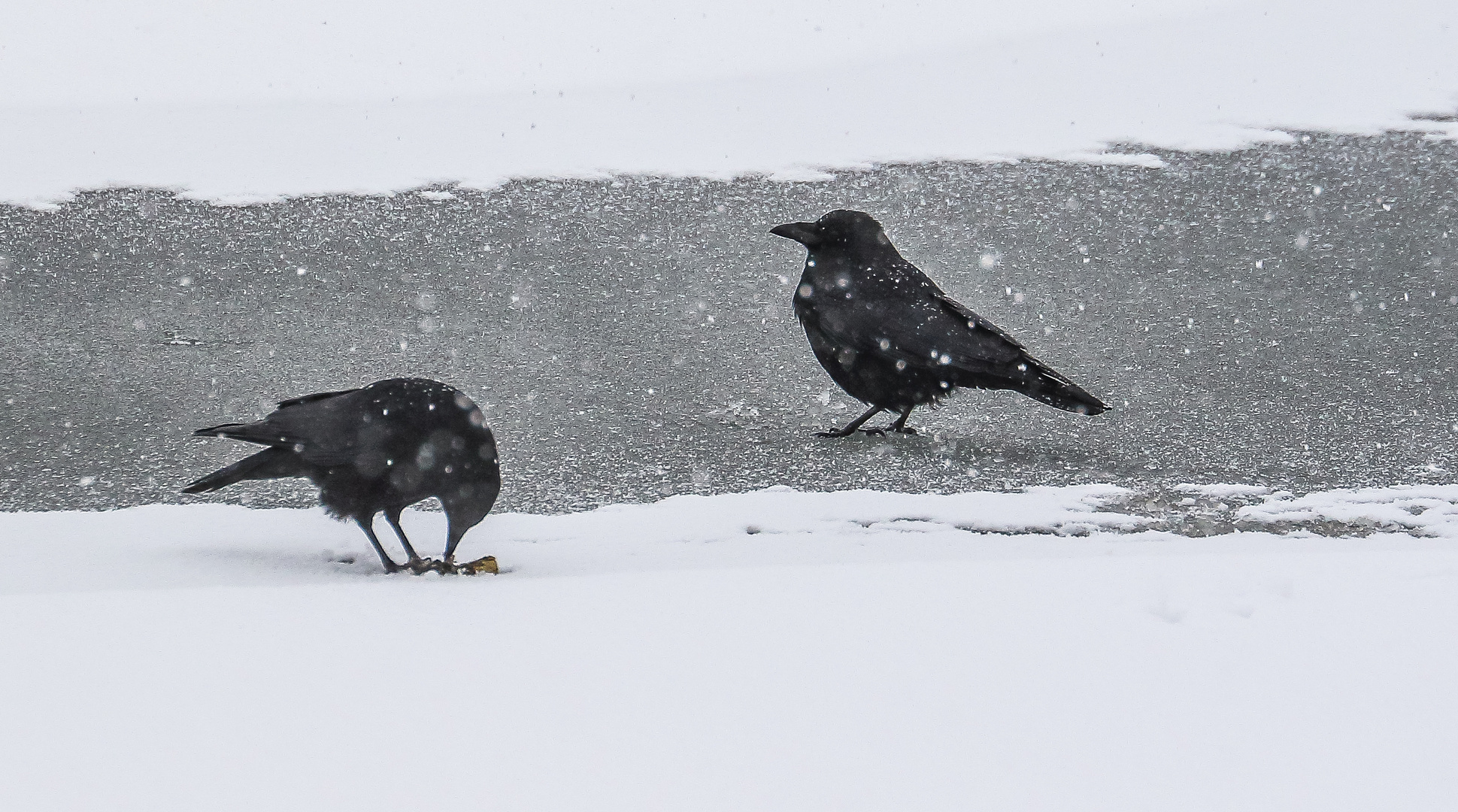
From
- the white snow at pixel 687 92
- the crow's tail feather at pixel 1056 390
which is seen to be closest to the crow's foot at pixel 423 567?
the crow's tail feather at pixel 1056 390

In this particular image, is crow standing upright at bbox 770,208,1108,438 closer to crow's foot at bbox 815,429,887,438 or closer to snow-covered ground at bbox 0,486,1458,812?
crow's foot at bbox 815,429,887,438

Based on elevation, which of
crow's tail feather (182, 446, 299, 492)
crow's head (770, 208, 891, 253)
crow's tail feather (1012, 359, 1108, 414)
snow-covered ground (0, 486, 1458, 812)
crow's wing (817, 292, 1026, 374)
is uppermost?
crow's head (770, 208, 891, 253)

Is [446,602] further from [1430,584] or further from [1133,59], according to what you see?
[1133,59]

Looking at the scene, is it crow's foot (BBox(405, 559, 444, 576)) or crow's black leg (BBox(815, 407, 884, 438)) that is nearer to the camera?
crow's foot (BBox(405, 559, 444, 576))

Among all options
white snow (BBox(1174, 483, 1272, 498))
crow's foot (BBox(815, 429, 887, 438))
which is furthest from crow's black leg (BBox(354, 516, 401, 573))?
white snow (BBox(1174, 483, 1272, 498))

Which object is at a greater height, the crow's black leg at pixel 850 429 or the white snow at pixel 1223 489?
the crow's black leg at pixel 850 429

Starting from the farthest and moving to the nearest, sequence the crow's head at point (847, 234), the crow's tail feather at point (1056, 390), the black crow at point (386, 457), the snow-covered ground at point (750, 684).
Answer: the crow's head at point (847, 234), the crow's tail feather at point (1056, 390), the black crow at point (386, 457), the snow-covered ground at point (750, 684)

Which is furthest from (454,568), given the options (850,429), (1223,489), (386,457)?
(1223,489)

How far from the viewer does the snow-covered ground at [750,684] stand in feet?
6.75

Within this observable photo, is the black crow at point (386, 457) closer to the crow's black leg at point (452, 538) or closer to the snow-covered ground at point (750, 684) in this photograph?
the crow's black leg at point (452, 538)

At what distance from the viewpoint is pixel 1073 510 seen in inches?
154

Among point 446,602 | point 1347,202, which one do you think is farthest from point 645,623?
point 1347,202

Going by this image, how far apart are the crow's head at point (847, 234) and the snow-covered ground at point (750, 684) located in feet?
5.96

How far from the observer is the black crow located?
3.33 metres
